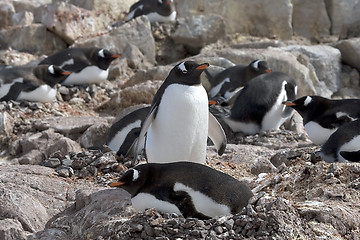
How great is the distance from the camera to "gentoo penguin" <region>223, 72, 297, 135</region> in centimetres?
874

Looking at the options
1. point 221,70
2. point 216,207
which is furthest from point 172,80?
point 221,70

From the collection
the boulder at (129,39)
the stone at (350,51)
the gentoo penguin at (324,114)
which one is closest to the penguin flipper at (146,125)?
the gentoo penguin at (324,114)

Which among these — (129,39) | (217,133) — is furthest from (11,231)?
(129,39)

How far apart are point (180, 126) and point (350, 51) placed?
8.07 metres

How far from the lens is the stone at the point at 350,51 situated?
13.1 m

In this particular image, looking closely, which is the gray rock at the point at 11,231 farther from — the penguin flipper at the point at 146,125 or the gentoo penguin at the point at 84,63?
the gentoo penguin at the point at 84,63

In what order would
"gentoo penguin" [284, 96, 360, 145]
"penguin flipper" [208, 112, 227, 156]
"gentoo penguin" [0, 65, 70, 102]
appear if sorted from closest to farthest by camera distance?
1. "penguin flipper" [208, 112, 227, 156]
2. "gentoo penguin" [284, 96, 360, 145]
3. "gentoo penguin" [0, 65, 70, 102]

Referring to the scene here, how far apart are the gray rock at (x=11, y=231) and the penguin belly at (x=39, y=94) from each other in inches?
207

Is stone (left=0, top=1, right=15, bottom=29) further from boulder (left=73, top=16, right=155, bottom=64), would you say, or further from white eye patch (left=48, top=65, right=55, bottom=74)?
white eye patch (left=48, top=65, right=55, bottom=74)

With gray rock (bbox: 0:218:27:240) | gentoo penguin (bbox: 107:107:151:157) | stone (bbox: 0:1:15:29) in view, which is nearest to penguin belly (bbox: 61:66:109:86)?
gentoo penguin (bbox: 107:107:151:157)

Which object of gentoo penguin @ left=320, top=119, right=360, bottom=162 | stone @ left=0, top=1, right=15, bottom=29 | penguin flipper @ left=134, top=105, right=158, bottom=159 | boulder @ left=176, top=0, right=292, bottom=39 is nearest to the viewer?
penguin flipper @ left=134, top=105, right=158, bottom=159

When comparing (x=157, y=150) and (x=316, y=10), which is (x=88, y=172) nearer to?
(x=157, y=150)

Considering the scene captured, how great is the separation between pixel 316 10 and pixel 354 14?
30.6 inches

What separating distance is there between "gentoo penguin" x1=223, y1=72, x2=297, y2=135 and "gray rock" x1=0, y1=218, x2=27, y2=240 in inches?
174
